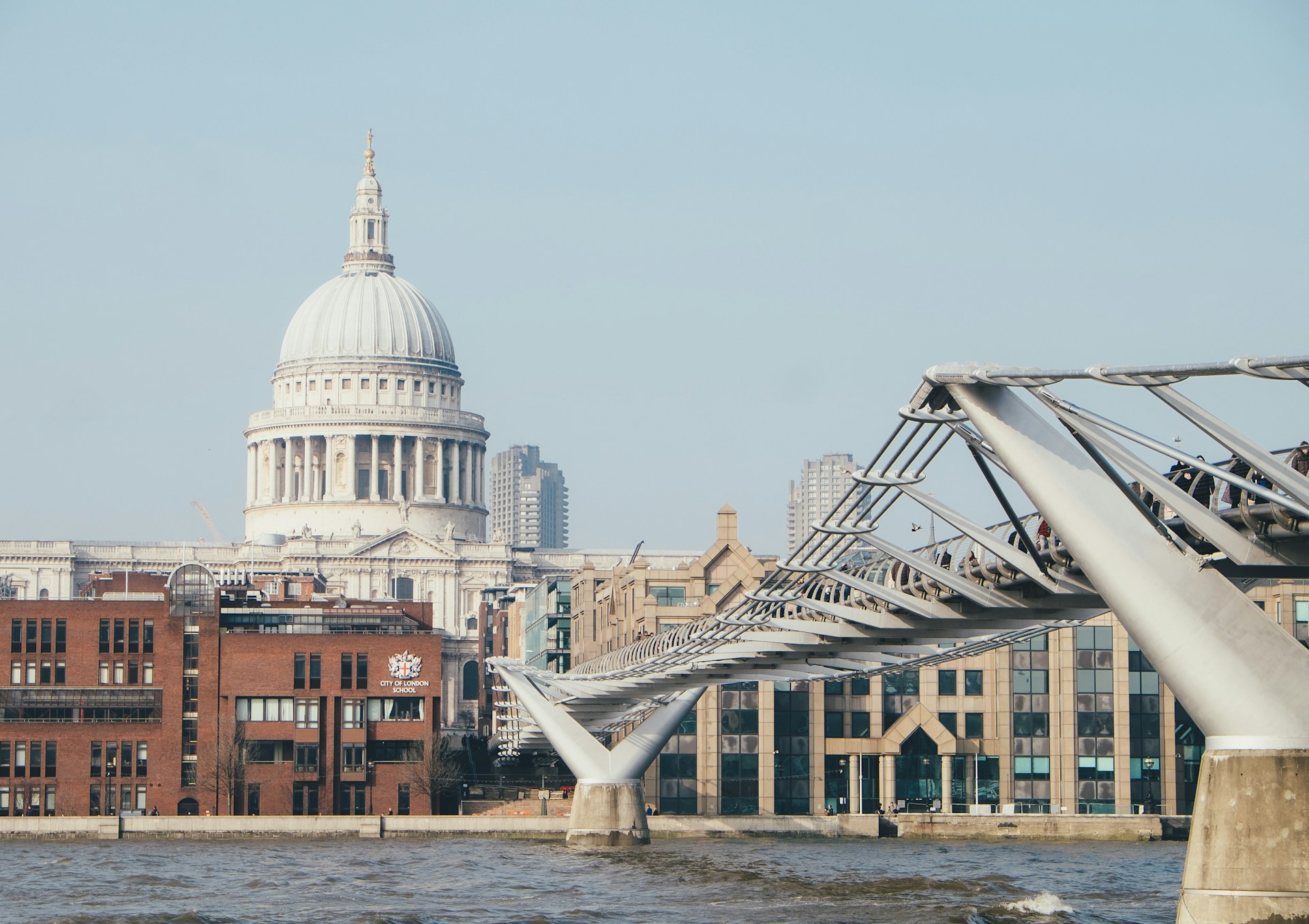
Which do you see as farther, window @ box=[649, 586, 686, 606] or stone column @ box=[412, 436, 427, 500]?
stone column @ box=[412, 436, 427, 500]

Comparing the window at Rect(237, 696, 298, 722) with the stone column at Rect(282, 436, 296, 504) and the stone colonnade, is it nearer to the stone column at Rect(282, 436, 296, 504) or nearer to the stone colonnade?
the stone colonnade

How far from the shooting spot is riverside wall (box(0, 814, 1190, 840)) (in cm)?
8488

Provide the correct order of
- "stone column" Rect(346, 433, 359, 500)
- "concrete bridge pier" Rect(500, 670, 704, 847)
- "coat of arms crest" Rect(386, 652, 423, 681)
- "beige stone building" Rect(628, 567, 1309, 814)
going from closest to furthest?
"concrete bridge pier" Rect(500, 670, 704, 847)
"beige stone building" Rect(628, 567, 1309, 814)
"coat of arms crest" Rect(386, 652, 423, 681)
"stone column" Rect(346, 433, 359, 500)

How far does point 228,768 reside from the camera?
93188 millimetres

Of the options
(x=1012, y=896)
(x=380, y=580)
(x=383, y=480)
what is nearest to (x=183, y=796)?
(x=1012, y=896)

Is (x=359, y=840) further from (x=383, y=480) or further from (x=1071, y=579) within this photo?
(x=383, y=480)

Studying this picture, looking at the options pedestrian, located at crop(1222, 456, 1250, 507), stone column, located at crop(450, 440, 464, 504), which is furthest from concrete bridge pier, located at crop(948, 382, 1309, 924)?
stone column, located at crop(450, 440, 464, 504)

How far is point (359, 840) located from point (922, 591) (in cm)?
4020

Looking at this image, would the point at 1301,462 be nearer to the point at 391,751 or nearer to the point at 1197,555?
the point at 1197,555

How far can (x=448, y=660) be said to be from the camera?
6467 inches

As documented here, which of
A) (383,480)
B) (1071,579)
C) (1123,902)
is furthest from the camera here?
(383,480)

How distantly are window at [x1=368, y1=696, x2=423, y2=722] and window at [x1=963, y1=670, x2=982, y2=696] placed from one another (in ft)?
72.4

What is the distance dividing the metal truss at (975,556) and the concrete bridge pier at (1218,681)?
22 cm

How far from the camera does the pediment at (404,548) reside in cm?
18125
